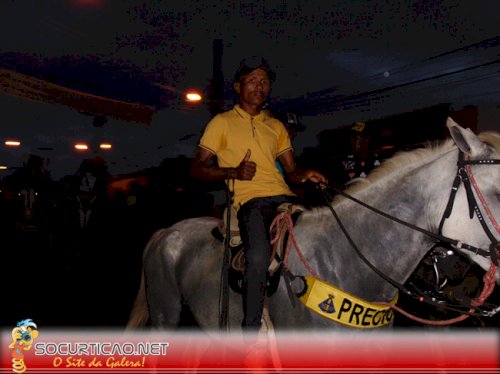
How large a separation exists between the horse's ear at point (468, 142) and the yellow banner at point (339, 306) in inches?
45.7

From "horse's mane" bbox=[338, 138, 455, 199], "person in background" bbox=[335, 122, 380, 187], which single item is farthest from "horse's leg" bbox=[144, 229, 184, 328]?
"person in background" bbox=[335, 122, 380, 187]

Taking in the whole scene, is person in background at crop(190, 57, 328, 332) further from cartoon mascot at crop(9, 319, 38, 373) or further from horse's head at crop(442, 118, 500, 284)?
cartoon mascot at crop(9, 319, 38, 373)

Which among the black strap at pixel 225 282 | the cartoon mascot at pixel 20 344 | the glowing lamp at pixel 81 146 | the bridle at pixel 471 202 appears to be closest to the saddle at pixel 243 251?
the black strap at pixel 225 282

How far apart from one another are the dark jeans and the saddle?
77 millimetres

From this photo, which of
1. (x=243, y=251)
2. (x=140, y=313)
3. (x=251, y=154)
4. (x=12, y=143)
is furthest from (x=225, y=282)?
(x=12, y=143)

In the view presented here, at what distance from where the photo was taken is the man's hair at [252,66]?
325cm

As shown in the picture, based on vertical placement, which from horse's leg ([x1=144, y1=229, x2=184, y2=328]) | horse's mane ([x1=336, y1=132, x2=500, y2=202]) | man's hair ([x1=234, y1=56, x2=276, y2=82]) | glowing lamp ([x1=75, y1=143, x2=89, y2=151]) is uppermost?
glowing lamp ([x1=75, y1=143, x2=89, y2=151])

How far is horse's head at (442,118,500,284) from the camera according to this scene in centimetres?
227

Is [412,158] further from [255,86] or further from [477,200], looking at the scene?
[255,86]

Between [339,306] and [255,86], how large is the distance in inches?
72.3

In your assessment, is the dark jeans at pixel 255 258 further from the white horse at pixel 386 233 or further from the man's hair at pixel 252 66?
the man's hair at pixel 252 66

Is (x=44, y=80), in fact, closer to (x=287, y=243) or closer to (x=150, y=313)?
(x=150, y=313)

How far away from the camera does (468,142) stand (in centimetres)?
235

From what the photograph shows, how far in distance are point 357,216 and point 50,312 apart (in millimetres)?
6131
